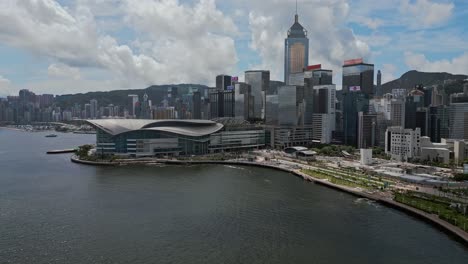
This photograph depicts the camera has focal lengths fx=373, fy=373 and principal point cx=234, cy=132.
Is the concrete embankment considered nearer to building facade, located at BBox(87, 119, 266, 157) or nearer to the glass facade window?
building facade, located at BBox(87, 119, 266, 157)

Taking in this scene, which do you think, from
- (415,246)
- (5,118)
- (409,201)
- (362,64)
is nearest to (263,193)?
(409,201)

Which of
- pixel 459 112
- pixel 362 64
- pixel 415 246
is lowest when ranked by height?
pixel 415 246

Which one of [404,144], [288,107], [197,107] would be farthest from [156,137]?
[197,107]

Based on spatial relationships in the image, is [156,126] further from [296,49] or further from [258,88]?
[296,49]

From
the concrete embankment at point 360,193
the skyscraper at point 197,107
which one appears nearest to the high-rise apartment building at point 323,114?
the concrete embankment at point 360,193

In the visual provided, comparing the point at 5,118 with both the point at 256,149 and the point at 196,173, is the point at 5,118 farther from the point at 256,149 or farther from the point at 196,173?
the point at 196,173

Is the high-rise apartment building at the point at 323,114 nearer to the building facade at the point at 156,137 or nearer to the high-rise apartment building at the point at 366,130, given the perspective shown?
the high-rise apartment building at the point at 366,130
